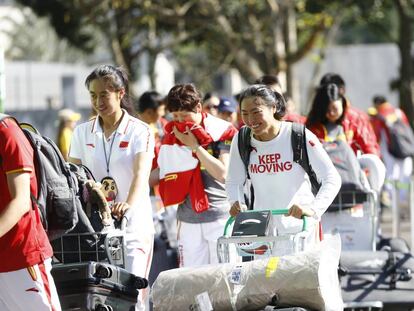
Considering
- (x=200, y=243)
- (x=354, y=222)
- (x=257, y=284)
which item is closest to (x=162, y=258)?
(x=200, y=243)

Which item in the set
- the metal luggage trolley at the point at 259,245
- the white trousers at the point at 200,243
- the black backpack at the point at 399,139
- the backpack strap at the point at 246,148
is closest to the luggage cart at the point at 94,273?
the metal luggage trolley at the point at 259,245

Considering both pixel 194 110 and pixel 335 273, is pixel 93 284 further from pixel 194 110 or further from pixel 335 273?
pixel 194 110

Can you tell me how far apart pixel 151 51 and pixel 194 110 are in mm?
25610

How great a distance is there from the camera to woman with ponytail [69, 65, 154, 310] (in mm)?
7832

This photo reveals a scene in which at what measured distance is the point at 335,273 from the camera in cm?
681

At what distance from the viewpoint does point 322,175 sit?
25.2 ft

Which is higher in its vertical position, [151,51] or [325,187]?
[151,51]

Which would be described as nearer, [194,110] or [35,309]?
[35,309]

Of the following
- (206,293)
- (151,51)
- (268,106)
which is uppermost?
(151,51)

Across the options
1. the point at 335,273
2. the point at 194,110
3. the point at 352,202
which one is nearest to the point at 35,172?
the point at 335,273

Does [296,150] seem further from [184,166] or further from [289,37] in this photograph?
[289,37]

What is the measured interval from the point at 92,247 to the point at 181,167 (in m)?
2.24

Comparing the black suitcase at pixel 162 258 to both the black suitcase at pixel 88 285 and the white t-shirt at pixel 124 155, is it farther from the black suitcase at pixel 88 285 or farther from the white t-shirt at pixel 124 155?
the black suitcase at pixel 88 285

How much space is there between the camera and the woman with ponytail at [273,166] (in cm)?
761
